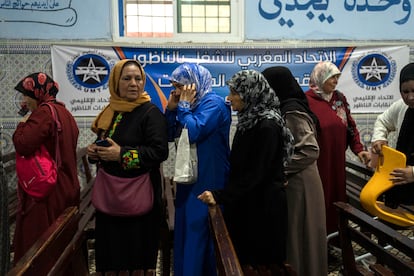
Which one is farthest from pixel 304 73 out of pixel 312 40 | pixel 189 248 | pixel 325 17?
pixel 189 248

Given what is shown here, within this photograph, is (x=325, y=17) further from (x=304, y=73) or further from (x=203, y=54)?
(x=203, y=54)

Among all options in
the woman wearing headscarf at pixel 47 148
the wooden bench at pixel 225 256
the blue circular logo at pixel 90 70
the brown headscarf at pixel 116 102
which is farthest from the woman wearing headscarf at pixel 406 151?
the blue circular logo at pixel 90 70

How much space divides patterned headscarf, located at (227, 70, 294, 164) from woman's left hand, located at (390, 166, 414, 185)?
1.72 feet

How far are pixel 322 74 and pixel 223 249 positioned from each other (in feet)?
6.17

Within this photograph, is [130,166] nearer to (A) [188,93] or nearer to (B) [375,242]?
(A) [188,93]

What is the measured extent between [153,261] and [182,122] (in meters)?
0.71

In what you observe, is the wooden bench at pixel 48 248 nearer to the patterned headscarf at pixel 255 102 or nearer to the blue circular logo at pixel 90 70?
the patterned headscarf at pixel 255 102

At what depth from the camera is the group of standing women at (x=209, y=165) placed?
5.83 feet

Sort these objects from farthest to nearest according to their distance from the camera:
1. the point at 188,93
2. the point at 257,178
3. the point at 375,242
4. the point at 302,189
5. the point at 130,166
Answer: the point at 302,189 < the point at 188,93 < the point at 130,166 < the point at 257,178 < the point at 375,242

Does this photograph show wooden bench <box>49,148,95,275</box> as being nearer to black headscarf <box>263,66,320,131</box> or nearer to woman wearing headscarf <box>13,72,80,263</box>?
woman wearing headscarf <box>13,72,80,263</box>

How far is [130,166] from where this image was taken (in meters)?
1.82

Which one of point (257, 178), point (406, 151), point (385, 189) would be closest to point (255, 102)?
point (257, 178)

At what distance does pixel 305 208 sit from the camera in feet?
6.77

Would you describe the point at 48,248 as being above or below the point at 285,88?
below
